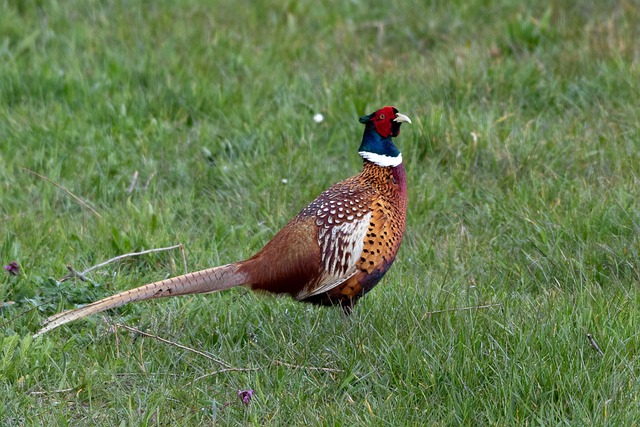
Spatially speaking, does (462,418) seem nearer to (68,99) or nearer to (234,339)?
(234,339)

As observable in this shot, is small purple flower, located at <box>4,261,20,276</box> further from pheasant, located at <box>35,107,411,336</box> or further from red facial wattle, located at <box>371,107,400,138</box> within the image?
red facial wattle, located at <box>371,107,400,138</box>

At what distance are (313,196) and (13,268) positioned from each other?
4.79 feet

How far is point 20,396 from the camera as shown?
323 centimetres

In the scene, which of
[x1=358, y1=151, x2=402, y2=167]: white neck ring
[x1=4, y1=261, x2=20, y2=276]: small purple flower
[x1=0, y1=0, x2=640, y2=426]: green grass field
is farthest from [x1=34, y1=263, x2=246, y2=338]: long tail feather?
[x1=358, y1=151, x2=402, y2=167]: white neck ring

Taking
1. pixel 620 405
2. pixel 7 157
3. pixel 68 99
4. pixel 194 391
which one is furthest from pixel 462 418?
pixel 68 99

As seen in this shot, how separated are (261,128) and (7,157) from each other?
50.8 inches

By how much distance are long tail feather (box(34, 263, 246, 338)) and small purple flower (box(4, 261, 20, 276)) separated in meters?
0.39

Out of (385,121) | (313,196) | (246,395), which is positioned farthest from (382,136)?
(246,395)

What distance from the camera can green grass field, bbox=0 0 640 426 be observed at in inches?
127

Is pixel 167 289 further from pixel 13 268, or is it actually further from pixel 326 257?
pixel 13 268

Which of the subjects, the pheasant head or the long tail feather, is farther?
the pheasant head

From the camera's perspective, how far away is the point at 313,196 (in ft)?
15.6

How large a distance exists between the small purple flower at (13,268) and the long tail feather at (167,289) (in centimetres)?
39

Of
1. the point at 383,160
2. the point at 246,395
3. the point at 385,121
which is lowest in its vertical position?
the point at 246,395
